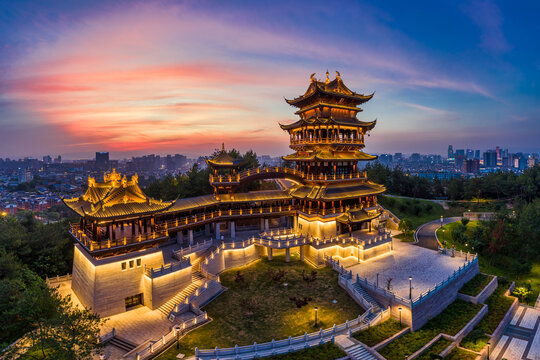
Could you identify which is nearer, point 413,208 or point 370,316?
point 370,316

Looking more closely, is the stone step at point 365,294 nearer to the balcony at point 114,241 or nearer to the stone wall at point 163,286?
the stone wall at point 163,286

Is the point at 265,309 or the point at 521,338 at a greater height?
the point at 265,309

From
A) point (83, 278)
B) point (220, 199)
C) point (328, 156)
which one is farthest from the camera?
point (328, 156)

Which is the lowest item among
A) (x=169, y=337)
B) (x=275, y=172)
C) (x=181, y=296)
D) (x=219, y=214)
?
(x=169, y=337)

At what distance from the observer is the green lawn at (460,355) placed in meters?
19.3

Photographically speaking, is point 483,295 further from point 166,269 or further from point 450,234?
point 166,269

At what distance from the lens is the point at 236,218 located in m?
31.9

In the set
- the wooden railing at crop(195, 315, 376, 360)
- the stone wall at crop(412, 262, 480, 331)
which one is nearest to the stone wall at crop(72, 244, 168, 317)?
the wooden railing at crop(195, 315, 376, 360)

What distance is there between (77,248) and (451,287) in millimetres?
32544

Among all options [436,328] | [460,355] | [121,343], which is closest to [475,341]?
[460,355]

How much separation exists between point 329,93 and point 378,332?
23.9m

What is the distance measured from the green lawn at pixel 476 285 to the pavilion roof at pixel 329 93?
22566 millimetres

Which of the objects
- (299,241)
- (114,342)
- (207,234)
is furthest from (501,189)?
(114,342)

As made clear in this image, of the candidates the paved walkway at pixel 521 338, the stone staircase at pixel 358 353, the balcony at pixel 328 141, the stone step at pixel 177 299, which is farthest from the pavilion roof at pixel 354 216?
the stone step at pixel 177 299
